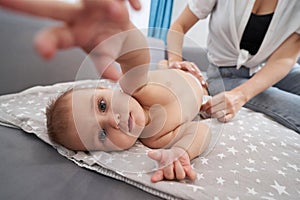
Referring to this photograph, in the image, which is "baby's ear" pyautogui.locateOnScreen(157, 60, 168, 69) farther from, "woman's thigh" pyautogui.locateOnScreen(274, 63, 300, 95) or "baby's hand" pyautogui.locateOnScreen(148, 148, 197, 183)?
"woman's thigh" pyautogui.locateOnScreen(274, 63, 300, 95)

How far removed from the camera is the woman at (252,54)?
76 cm

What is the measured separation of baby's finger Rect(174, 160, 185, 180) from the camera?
18.5 inches

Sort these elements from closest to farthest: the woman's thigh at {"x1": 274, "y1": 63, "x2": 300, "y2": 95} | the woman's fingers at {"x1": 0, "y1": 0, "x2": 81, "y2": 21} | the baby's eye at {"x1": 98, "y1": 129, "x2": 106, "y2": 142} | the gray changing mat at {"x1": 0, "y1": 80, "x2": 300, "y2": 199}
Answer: the woman's fingers at {"x1": 0, "y1": 0, "x2": 81, "y2": 21} < the gray changing mat at {"x1": 0, "y1": 80, "x2": 300, "y2": 199} < the baby's eye at {"x1": 98, "y1": 129, "x2": 106, "y2": 142} < the woman's thigh at {"x1": 274, "y1": 63, "x2": 300, "y2": 95}

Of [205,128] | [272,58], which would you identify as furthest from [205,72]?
[205,128]

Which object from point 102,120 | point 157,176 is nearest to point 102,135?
point 102,120

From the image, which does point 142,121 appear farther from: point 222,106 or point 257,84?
point 257,84

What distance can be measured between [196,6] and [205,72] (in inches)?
10.0

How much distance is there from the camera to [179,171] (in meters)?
0.47

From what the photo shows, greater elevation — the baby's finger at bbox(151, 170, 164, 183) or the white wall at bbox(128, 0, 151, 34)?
the white wall at bbox(128, 0, 151, 34)

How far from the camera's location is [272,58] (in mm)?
847

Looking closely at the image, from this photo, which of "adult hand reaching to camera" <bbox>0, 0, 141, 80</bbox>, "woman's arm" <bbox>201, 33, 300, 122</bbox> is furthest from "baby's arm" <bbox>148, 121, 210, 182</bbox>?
"adult hand reaching to camera" <bbox>0, 0, 141, 80</bbox>

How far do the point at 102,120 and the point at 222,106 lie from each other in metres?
0.36

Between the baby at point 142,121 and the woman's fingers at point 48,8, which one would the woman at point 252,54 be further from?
the woman's fingers at point 48,8

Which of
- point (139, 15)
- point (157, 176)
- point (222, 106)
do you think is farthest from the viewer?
point (222, 106)
